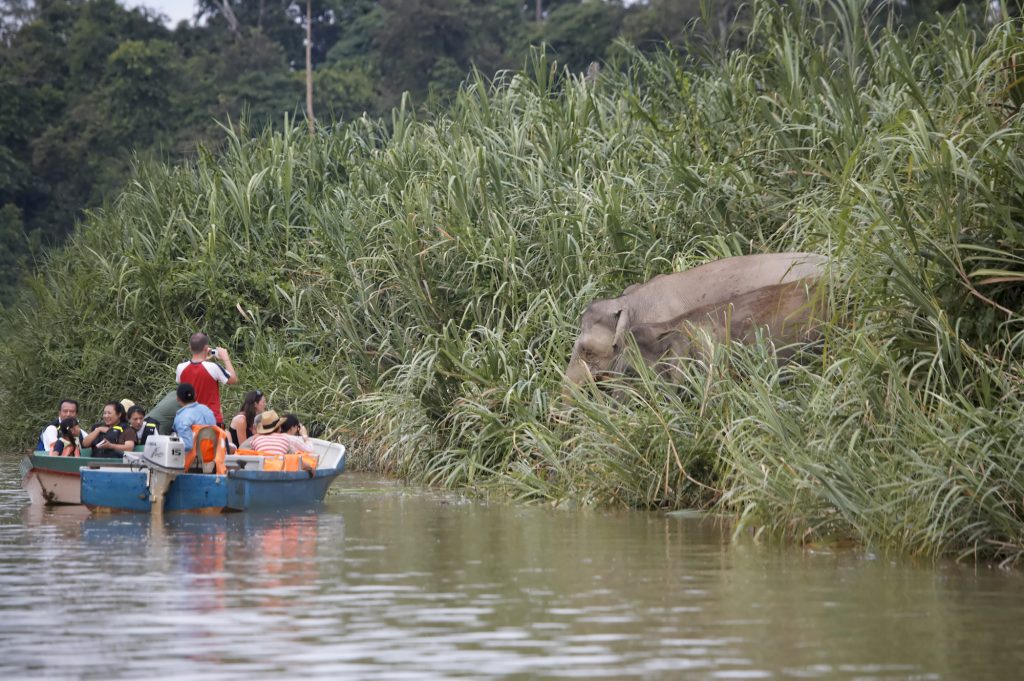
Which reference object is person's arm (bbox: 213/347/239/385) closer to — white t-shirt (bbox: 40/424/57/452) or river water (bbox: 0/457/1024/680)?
river water (bbox: 0/457/1024/680)

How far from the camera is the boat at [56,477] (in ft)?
48.5

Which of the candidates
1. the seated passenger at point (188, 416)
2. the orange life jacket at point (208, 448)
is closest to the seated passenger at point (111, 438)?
the seated passenger at point (188, 416)

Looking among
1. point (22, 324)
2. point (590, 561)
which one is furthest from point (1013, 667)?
point (22, 324)

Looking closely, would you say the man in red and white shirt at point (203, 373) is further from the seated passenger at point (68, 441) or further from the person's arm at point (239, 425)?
the seated passenger at point (68, 441)

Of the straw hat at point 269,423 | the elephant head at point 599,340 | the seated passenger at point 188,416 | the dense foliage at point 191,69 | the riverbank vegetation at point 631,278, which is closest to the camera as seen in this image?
the riverbank vegetation at point 631,278

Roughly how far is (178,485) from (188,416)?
0.65m

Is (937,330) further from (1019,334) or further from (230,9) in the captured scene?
(230,9)

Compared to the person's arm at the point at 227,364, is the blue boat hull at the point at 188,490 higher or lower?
lower

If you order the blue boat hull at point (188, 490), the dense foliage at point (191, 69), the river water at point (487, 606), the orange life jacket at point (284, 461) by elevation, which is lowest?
the river water at point (487, 606)

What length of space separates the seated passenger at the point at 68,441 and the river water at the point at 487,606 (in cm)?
310

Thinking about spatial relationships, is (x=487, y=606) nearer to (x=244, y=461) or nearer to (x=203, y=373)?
(x=244, y=461)

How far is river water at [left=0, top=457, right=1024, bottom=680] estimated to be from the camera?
7.35 m

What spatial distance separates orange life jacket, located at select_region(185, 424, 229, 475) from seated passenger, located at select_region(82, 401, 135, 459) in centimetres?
166

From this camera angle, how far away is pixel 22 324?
77.5 feet
